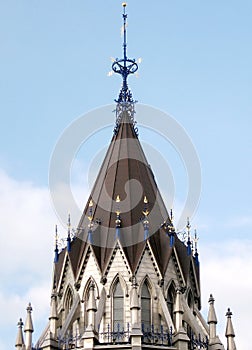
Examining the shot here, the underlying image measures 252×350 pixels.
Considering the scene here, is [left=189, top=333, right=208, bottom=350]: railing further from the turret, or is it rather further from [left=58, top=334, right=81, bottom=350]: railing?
[left=58, top=334, right=81, bottom=350]: railing

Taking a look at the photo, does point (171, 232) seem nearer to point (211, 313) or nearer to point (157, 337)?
point (211, 313)

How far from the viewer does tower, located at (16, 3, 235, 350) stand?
57656 millimetres

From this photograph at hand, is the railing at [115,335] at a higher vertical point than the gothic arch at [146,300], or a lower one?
lower

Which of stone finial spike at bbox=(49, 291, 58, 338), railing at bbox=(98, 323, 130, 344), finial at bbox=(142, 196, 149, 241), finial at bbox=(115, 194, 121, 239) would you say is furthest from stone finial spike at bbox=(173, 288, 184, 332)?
stone finial spike at bbox=(49, 291, 58, 338)

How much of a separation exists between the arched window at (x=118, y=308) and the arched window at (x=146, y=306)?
1.19m

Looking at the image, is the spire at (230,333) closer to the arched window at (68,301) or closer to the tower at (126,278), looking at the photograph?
the tower at (126,278)

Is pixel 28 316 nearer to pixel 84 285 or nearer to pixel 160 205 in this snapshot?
pixel 84 285

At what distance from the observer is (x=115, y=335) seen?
189 ft

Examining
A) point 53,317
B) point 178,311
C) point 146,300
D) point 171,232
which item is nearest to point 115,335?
point 146,300

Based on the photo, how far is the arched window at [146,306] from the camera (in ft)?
192

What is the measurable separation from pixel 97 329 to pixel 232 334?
7.93 meters

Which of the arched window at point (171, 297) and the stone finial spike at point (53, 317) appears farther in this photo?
the arched window at point (171, 297)

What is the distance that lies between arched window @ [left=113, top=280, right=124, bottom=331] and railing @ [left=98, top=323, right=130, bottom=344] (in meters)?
0.17

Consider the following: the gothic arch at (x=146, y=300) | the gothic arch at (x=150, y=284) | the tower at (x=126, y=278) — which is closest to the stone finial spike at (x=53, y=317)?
the tower at (x=126, y=278)
